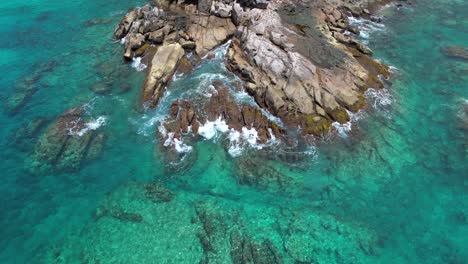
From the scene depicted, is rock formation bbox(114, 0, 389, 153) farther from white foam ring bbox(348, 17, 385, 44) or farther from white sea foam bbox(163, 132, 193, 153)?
white foam ring bbox(348, 17, 385, 44)

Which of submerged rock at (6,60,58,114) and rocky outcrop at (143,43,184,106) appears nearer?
rocky outcrop at (143,43,184,106)

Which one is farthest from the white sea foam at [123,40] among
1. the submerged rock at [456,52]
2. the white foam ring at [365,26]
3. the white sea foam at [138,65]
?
the submerged rock at [456,52]

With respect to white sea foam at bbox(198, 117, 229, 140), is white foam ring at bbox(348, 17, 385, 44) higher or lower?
higher

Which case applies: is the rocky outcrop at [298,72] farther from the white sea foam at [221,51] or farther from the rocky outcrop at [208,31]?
the rocky outcrop at [208,31]

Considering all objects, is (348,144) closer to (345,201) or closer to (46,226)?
(345,201)

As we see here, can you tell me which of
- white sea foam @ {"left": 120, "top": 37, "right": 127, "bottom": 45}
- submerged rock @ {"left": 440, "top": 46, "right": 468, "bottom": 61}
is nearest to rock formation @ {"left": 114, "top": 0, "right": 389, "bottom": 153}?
white sea foam @ {"left": 120, "top": 37, "right": 127, "bottom": 45}

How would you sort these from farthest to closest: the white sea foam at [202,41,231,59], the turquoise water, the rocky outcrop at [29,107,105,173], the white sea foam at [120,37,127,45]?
1. the white sea foam at [120,37,127,45]
2. the white sea foam at [202,41,231,59]
3. the rocky outcrop at [29,107,105,173]
4. the turquoise water
